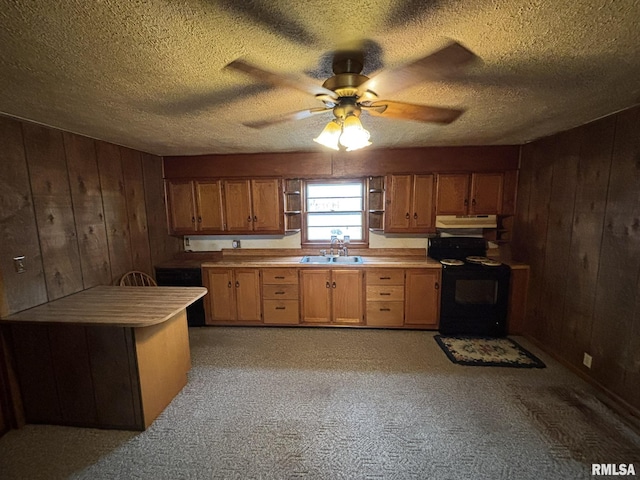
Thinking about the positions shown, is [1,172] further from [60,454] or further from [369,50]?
[369,50]

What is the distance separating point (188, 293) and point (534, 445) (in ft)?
9.11

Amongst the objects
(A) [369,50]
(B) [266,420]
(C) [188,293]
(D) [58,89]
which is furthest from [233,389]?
(A) [369,50]

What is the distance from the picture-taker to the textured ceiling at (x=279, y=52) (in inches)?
39.3

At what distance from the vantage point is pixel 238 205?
3.77 m

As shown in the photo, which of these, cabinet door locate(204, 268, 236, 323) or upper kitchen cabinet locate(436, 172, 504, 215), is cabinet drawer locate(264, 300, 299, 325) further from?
upper kitchen cabinet locate(436, 172, 504, 215)

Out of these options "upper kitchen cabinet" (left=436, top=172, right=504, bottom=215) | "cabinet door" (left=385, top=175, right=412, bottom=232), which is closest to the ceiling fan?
"cabinet door" (left=385, top=175, right=412, bottom=232)

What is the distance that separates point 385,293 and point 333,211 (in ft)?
4.35

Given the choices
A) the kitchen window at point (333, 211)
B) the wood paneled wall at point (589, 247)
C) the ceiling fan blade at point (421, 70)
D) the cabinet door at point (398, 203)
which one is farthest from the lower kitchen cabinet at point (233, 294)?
the wood paneled wall at point (589, 247)

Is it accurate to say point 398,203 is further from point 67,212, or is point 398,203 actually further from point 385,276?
point 67,212

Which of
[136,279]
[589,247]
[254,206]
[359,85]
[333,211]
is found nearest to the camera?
[359,85]

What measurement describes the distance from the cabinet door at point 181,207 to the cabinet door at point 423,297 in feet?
9.65

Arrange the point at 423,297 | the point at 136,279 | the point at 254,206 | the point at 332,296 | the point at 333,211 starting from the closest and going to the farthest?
the point at 136,279
the point at 423,297
the point at 332,296
the point at 254,206
the point at 333,211

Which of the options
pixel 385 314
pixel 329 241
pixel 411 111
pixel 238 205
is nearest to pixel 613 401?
pixel 385 314

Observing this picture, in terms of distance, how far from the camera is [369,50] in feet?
4.10
